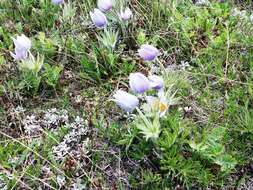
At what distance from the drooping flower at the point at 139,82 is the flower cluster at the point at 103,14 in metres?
0.50

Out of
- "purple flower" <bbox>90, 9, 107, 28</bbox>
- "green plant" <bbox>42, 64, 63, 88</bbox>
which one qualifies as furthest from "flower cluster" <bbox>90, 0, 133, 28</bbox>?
"green plant" <bbox>42, 64, 63, 88</bbox>

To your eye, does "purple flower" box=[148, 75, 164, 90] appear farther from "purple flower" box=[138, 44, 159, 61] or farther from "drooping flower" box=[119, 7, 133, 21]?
"drooping flower" box=[119, 7, 133, 21]

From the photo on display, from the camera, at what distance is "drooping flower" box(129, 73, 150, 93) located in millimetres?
1665

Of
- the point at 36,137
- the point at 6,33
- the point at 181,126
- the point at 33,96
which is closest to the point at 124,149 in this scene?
the point at 181,126

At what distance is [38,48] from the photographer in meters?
2.21

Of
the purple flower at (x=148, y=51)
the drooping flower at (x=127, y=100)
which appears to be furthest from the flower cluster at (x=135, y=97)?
the purple flower at (x=148, y=51)

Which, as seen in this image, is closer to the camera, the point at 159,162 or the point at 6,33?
the point at 159,162

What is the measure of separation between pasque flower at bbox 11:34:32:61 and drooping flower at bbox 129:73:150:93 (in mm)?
563

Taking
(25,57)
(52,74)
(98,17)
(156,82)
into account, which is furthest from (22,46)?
(156,82)

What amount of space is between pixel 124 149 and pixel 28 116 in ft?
1.49

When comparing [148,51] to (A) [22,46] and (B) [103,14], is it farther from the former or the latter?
(A) [22,46]

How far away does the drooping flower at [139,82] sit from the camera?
65.5 inches

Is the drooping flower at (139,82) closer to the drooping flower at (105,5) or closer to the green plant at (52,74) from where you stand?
the green plant at (52,74)

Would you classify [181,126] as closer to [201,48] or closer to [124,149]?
[124,149]
